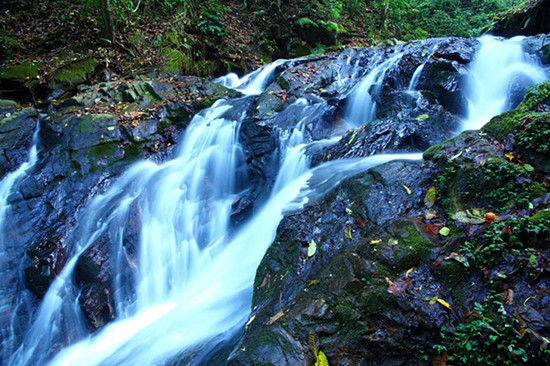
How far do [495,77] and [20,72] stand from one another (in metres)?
12.1

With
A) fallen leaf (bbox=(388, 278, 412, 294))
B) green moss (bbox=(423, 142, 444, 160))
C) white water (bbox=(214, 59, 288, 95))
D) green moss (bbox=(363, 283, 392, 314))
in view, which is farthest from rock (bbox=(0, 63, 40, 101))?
fallen leaf (bbox=(388, 278, 412, 294))

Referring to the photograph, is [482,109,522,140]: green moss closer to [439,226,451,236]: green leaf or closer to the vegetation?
[439,226,451,236]: green leaf

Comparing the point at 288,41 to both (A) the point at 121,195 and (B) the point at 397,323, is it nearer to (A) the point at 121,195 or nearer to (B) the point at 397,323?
(A) the point at 121,195

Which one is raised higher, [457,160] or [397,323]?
[457,160]

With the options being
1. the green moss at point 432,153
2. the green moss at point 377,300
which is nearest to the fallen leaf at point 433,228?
the green moss at point 377,300

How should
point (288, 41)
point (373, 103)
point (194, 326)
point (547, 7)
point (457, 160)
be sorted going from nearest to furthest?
point (457, 160)
point (194, 326)
point (373, 103)
point (547, 7)
point (288, 41)

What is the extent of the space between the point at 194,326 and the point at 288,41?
494 inches

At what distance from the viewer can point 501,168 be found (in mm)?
2842

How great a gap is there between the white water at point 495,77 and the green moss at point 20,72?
35.5ft

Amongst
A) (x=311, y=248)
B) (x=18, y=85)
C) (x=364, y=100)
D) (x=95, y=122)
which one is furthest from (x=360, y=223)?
(x=18, y=85)

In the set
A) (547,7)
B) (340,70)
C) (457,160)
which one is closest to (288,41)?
(340,70)

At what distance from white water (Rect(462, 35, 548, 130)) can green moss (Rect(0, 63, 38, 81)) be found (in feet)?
35.5

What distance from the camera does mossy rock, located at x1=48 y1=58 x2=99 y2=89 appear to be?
8.20 m

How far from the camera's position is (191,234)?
5.66 m
